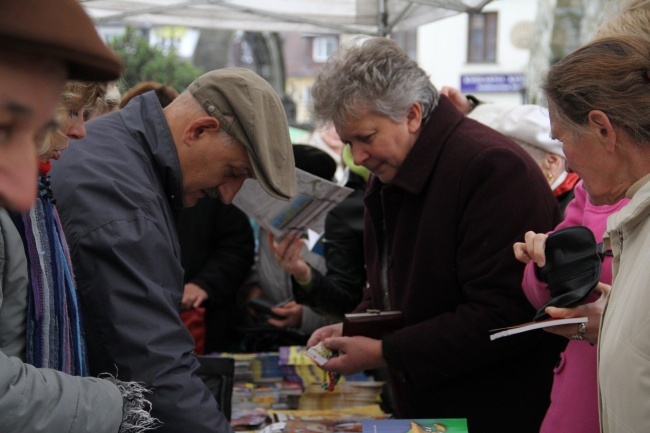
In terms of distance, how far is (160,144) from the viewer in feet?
7.23

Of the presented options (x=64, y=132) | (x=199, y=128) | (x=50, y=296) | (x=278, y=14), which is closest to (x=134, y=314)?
(x=50, y=296)

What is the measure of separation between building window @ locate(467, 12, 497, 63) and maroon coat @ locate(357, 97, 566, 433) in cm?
3012

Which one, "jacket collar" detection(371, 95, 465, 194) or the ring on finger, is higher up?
"jacket collar" detection(371, 95, 465, 194)

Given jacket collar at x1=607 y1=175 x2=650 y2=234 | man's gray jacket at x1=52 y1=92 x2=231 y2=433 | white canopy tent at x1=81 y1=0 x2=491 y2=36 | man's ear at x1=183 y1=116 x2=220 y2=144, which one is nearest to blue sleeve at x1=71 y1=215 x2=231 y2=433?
man's gray jacket at x1=52 y1=92 x2=231 y2=433

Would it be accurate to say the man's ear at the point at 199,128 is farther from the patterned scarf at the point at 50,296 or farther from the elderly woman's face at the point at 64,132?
the patterned scarf at the point at 50,296

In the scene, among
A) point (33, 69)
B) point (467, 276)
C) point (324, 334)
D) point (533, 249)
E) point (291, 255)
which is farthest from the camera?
point (291, 255)

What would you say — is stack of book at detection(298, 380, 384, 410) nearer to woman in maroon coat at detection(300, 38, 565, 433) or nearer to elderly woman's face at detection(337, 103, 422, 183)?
woman in maroon coat at detection(300, 38, 565, 433)

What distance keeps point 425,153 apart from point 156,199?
956 mm

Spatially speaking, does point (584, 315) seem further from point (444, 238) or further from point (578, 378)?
point (444, 238)

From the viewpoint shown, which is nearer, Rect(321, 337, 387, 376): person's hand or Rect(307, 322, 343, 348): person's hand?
Rect(321, 337, 387, 376): person's hand

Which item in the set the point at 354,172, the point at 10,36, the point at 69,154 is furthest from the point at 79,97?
the point at 354,172

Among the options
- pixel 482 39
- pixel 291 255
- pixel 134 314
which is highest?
pixel 134 314

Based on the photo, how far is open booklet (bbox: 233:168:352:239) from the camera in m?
3.04

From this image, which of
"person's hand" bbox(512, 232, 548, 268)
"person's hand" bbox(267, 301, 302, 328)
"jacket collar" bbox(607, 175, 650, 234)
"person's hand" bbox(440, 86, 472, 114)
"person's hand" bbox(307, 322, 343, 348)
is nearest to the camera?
"jacket collar" bbox(607, 175, 650, 234)
